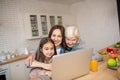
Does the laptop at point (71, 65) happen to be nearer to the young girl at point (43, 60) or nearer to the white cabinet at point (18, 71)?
the young girl at point (43, 60)

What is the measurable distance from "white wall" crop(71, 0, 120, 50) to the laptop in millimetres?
3176

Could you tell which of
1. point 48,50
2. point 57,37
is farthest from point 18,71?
point 48,50

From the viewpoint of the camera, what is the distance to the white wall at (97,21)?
3986 millimetres

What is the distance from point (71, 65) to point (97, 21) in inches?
142

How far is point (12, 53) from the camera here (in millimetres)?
3264

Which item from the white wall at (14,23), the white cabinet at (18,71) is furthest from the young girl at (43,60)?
the white wall at (14,23)

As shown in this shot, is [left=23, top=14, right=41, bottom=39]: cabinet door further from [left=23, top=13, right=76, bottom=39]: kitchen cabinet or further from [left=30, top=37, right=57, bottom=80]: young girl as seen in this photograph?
[left=30, top=37, right=57, bottom=80]: young girl

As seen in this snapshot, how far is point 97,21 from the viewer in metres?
4.34

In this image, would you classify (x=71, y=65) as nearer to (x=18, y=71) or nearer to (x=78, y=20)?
(x=18, y=71)

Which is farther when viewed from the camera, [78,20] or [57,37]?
[78,20]

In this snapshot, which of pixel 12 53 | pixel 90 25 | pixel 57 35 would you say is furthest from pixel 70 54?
pixel 90 25

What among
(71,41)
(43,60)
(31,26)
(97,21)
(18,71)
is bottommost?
(18,71)

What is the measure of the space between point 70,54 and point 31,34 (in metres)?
2.64

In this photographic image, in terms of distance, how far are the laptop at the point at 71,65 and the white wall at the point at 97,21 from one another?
318cm
